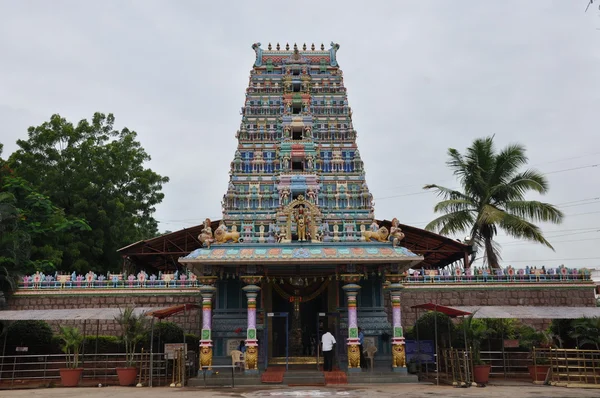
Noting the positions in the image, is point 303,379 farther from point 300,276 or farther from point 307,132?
point 307,132

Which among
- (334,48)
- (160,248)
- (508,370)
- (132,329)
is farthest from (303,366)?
(334,48)

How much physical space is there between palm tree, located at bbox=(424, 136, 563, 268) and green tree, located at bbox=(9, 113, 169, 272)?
20.9 m

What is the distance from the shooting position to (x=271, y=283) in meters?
20.5

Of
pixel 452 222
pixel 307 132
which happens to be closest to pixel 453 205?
pixel 452 222

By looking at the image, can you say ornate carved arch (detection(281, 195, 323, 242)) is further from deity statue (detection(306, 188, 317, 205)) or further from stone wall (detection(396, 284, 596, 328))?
stone wall (detection(396, 284, 596, 328))

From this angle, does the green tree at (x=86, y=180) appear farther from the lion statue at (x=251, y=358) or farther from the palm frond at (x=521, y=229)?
the palm frond at (x=521, y=229)

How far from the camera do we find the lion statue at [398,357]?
18.1 m

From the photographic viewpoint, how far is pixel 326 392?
14.8 m

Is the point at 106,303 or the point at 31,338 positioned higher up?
the point at 106,303

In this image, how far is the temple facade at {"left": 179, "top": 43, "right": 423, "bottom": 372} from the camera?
18.6 metres

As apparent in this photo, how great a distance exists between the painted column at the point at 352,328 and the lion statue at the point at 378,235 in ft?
5.35

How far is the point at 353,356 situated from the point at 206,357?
16.6 feet

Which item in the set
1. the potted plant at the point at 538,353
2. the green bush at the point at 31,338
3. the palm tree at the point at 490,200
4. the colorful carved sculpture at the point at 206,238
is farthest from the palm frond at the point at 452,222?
the green bush at the point at 31,338

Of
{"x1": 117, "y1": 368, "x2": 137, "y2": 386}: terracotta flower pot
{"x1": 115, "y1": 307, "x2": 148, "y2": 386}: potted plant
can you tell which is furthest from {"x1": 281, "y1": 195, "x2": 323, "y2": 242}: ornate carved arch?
{"x1": 117, "y1": 368, "x2": 137, "y2": 386}: terracotta flower pot
